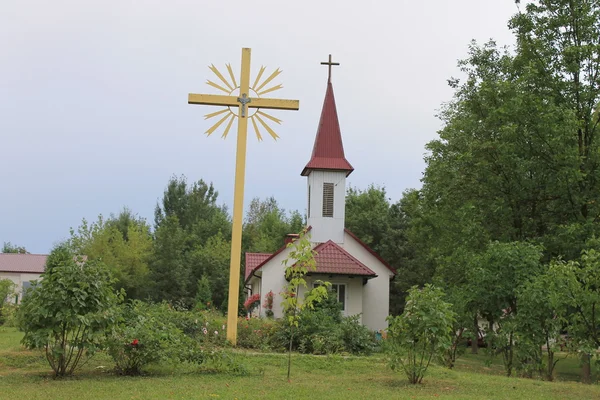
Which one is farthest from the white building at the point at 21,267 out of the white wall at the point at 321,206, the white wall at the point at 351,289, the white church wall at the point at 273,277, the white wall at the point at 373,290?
the white wall at the point at 351,289

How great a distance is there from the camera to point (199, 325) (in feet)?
58.0

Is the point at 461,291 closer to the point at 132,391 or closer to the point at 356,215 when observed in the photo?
the point at 132,391

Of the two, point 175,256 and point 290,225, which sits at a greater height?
point 290,225

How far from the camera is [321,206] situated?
92.3ft

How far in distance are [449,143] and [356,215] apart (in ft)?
62.9

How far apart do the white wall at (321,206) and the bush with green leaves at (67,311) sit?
16966 millimetres

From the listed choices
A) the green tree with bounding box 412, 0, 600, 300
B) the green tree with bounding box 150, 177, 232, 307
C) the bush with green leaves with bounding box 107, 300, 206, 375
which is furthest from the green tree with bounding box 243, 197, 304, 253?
the bush with green leaves with bounding box 107, 300, 206, 375

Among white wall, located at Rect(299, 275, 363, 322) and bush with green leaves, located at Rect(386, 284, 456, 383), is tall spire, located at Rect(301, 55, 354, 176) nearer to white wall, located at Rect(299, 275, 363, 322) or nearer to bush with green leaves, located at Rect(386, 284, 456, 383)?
white wall, located at Rect(299, 275, 363, 322)

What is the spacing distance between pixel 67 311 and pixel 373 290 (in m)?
18.7

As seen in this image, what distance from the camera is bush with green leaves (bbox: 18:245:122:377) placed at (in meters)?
10.9

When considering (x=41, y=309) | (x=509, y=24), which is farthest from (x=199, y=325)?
(x=509, y=24)

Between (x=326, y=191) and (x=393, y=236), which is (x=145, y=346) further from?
(x=393, y=236)

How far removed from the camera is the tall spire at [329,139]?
28172mm

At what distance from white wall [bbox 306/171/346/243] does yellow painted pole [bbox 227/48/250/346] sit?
1110 centimetres
